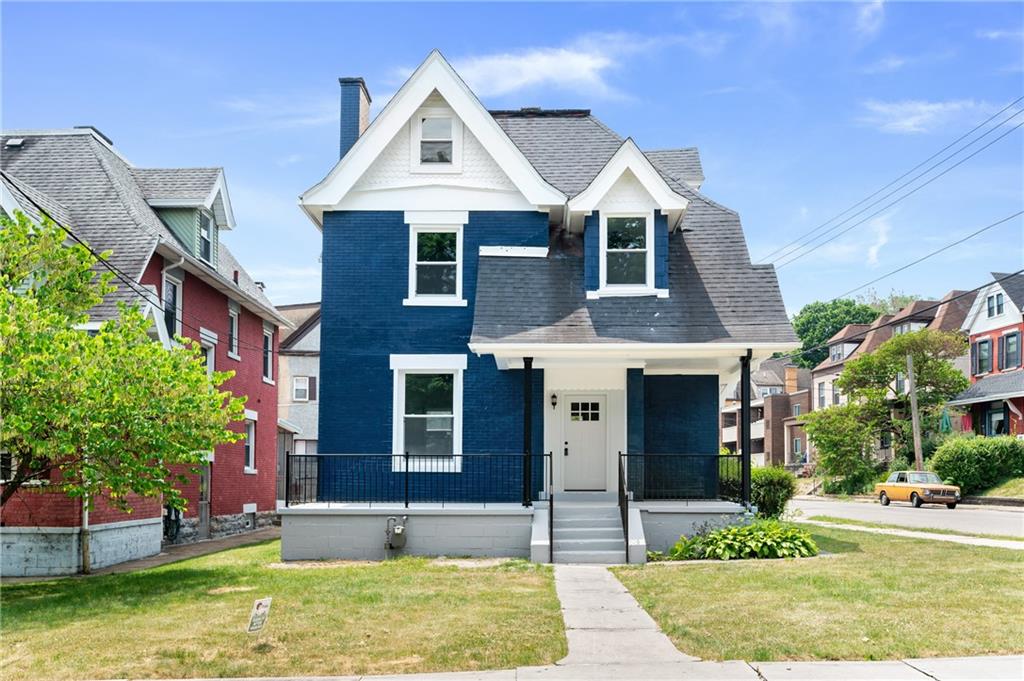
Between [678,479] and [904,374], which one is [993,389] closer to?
[904,374]

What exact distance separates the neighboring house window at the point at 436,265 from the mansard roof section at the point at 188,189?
26.1ft

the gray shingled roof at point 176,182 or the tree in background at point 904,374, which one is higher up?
the gray shingled roof at point 176,182

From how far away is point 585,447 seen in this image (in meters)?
20.4

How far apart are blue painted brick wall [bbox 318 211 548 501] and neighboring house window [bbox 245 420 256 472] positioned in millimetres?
10893

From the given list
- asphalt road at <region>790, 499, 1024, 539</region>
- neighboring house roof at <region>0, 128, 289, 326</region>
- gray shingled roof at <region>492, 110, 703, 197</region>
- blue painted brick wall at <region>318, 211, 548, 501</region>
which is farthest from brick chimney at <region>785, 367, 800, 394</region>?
blue painted brick wall at <region>318, 211, 548, 501</region>

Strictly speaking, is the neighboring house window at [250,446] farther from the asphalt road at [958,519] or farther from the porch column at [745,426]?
the porch column at [745,426]

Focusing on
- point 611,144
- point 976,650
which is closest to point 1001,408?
point 611,144

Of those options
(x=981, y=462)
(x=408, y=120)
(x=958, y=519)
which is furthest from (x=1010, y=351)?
(x=408, y=120)

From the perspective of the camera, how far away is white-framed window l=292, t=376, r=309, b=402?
40031 millimetres

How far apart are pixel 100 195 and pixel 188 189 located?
3.08 metres

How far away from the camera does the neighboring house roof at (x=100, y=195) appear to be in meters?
20.9

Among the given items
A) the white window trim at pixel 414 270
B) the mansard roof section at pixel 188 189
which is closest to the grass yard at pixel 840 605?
the white window trim at pixel 414 270

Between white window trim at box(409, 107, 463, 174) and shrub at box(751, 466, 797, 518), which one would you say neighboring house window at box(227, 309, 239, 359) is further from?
shrub at box(751, 466, 797, 518)

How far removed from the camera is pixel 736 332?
1839cm
